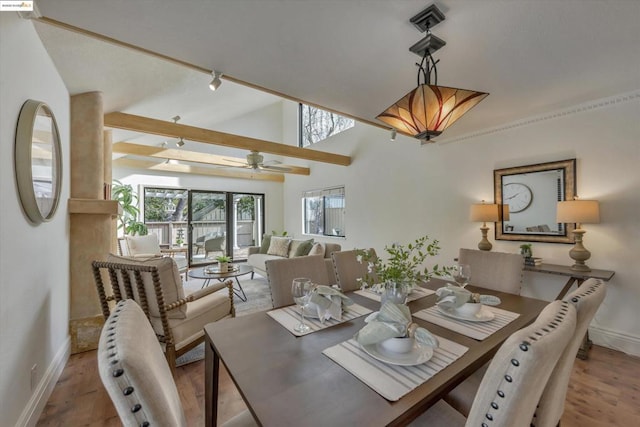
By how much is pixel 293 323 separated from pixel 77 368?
2151 millimetres

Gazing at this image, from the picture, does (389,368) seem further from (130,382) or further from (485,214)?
(485,214)

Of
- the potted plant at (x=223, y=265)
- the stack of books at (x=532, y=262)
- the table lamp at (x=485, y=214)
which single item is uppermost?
the table lamp at (x=485, y=214)

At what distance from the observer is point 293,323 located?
1365 millimetres

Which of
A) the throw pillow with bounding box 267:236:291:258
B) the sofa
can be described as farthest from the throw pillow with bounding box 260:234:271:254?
the throw pillow with bounding box 267:236:291:258

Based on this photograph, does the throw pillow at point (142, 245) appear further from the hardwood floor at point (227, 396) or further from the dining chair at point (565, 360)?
the dining chair at point (565, 360)

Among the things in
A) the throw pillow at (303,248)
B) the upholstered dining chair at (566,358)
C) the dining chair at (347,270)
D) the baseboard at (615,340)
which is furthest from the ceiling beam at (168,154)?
the baseboard at (615,340)

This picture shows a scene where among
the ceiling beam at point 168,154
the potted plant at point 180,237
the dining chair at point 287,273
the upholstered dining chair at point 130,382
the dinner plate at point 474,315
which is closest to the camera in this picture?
the upholstered dining chair at point 130,382

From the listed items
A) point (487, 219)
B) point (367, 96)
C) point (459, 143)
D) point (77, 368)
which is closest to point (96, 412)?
point (77, 368)

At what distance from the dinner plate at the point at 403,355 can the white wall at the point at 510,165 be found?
8.99 feet

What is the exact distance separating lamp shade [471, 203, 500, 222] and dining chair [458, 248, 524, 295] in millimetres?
1124

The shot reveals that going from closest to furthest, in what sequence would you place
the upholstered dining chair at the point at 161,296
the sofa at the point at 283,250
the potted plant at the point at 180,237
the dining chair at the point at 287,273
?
the dining chair at the point at 287,273
the upholstered dining chair at the point at 161,296
the sofa at the point at 283,250
the potted plant at the point at 180,237

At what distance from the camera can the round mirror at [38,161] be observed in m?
1.49

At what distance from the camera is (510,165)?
3.20m

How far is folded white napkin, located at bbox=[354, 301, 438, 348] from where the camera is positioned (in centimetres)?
103
